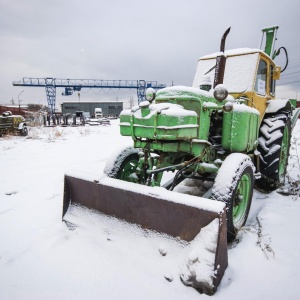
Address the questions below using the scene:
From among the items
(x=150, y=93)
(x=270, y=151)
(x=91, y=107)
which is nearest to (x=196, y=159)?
(x=150, y=93)

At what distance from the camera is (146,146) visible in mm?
2709

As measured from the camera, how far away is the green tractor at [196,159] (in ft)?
6.72

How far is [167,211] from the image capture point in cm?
211

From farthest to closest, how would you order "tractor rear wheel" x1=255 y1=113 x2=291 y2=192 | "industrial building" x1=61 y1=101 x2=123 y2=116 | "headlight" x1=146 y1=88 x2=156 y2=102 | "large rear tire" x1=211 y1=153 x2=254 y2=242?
"industrial building" x1=61 y1=101 x2=123 y2=116
"tractor rear wheel" x1=255 y1=113 x2=291 y2=192
"headlight" x1=146 y1=88 x2=156 y2=102
"large rear tire" x1=211 y1=153 x2=254 y2=242

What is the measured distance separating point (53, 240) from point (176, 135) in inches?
66.3

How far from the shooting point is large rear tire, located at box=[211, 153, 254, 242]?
2.19m

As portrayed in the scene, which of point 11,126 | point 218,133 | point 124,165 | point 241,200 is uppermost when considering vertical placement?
point 218,133

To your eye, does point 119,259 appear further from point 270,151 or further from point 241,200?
point 270,151

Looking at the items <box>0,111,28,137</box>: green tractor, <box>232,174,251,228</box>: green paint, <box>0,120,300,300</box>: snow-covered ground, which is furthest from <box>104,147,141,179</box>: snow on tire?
<box>0,111,28,137</box>: green tractor

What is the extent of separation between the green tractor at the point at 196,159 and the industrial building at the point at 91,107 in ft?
167

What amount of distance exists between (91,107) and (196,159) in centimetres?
5656

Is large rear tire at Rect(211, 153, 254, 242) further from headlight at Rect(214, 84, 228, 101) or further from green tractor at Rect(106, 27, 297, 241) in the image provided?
headlight at Rect(214, 84, 228, 101)

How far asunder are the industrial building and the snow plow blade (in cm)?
5168

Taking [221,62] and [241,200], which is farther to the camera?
[221,62]
